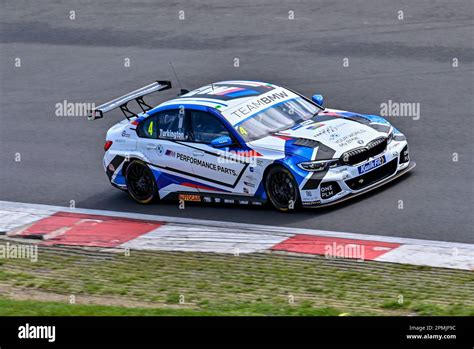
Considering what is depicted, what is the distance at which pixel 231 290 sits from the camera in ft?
38.1

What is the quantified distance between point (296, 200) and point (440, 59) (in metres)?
7.91

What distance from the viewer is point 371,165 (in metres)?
14.4

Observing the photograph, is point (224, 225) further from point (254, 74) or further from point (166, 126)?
point (254, 74)

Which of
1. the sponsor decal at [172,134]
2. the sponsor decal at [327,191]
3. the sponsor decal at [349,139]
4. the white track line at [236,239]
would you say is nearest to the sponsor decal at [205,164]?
the sponsor decal at [172,134]

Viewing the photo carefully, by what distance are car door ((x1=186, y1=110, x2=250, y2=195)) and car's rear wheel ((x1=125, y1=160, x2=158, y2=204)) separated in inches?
35.5

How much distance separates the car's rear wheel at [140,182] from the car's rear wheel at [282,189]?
207 cm

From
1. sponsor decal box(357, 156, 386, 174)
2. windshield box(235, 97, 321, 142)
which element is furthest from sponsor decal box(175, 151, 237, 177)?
sponsor decal box(357, 156, 386, 174)

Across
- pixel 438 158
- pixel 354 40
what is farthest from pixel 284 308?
pixel 354 40

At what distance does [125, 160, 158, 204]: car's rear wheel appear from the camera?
51.4ft

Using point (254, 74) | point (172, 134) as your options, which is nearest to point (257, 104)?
point (172, 134)

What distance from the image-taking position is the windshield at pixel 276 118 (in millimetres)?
14703

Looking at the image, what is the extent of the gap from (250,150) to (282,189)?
0.69 meters

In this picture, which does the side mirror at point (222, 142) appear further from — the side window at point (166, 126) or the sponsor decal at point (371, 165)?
the sponsor decal at point (371, 165)
